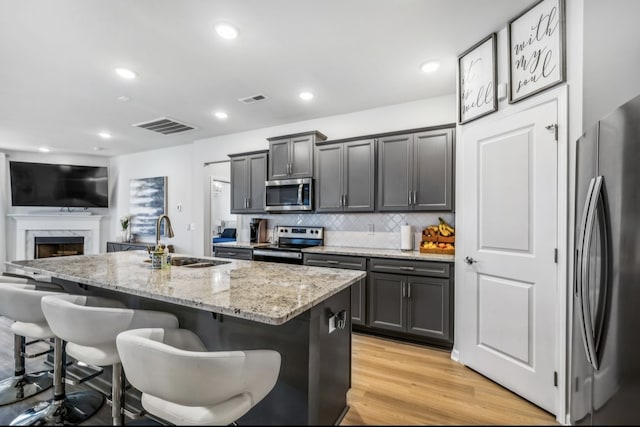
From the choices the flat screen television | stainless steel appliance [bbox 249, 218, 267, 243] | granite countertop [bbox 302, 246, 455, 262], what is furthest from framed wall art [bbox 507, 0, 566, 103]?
the flat screen television

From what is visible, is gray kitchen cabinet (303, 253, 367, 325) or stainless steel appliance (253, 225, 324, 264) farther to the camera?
stainless steel appliance (253, 225, 324, 264)

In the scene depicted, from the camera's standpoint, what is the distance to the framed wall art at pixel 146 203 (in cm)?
566

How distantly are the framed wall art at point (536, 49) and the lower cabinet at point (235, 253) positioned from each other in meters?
3.30

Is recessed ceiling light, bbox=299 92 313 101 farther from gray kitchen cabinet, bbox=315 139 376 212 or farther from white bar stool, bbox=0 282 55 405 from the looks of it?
white bar stool, bbox=0 282 55 405

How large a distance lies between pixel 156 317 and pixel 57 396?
806 millimetres

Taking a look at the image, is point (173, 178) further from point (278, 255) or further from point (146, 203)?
point (278, 255)

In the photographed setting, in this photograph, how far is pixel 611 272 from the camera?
1.05 m

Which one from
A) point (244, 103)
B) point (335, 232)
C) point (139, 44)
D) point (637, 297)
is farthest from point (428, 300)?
point (139, 44)

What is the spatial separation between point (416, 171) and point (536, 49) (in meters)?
1.43

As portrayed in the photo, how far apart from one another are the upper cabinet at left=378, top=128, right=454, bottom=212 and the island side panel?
1.76 metres

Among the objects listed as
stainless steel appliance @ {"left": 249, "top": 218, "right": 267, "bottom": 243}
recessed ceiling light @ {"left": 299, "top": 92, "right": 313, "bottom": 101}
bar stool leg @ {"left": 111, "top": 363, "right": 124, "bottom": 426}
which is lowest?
bar stool leg @ {"left": 111, "top": 363, "right": 124, "bottom": 426}

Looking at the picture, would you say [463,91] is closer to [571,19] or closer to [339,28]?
[571,19]

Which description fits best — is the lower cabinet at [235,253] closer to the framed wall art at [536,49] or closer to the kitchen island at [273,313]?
the kitchen island at [273,313]

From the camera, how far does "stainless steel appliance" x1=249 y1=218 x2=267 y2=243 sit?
4422mm
